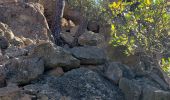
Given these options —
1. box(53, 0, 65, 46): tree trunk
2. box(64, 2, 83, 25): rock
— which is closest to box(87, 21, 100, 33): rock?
box(64, 2, 83, 25): rock

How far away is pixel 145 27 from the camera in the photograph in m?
6.60

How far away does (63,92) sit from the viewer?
7.25 meters

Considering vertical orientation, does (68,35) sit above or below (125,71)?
above

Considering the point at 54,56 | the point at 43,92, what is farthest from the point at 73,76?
the point at 43,92

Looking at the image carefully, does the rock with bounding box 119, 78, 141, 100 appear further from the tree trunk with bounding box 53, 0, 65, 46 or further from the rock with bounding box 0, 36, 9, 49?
the tree trunk with bounding box 53, 0, 65, 46

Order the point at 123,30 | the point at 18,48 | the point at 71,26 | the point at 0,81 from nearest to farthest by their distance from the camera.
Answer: the point at 123,30
the point at 0,81
the point at 18,48
the point at 71,26

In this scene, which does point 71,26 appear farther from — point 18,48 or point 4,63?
point 4,63

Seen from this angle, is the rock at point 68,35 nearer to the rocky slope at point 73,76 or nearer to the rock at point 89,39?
the rock at point 89,39

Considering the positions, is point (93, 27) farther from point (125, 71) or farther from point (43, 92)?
point (43, 92)

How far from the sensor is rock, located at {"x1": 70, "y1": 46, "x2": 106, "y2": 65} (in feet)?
27.3

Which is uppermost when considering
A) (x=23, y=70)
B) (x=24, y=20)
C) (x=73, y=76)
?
(x=24, y=20)

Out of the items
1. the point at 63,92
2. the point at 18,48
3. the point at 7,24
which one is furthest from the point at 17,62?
the point at 7,24

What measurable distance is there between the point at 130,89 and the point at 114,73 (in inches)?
27.2

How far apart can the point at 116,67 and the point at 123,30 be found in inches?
49.6
